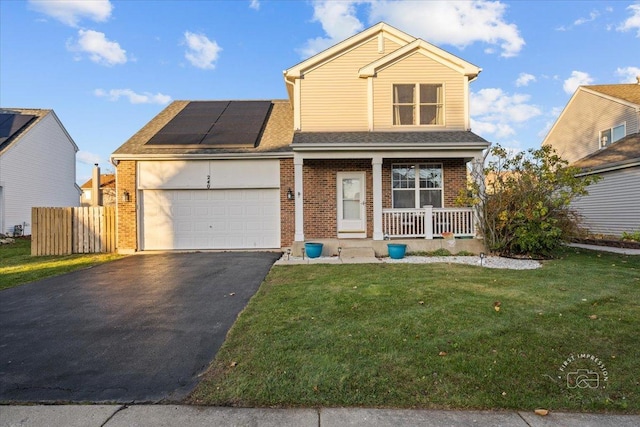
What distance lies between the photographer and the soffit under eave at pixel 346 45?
38.1 feet

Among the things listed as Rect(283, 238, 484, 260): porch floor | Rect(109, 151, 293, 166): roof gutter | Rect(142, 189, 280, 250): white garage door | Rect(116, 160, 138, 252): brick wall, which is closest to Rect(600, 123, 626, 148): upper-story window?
Rect(283, 238, 484, 260): porch floor

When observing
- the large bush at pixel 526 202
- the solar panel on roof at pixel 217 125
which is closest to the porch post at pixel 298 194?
the solar panel on roof at pixel 217 125

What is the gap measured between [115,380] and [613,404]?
4.47 meters

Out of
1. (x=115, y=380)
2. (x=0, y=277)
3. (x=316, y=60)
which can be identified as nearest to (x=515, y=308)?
(x=115, y=380)

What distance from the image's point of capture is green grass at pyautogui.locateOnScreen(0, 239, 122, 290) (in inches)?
314

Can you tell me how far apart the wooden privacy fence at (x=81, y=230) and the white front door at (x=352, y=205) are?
314 inches

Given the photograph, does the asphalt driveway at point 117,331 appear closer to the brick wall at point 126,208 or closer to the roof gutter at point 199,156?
the brick wall at point 126,208

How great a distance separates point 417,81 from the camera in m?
11.6

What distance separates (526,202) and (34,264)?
14.0m

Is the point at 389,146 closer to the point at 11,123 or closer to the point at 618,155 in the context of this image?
the point at 618,155

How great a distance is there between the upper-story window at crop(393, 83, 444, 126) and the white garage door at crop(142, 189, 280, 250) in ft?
18.2

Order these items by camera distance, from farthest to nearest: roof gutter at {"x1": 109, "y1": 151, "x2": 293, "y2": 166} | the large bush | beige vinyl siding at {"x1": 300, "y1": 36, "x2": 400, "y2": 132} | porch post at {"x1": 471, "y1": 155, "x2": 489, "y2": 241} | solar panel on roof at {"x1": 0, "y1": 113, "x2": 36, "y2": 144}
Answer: solar panel on roof at {"x1": 0, "y1": 113, "x2": 36, "y2": 144} → beige vinyl siding at {"x1": 300, "y1": 36, "x2": 400, "y2": 132} → roof gutter at {"x1": 109, "y1": 151, "x2": 293, "y2": 166} → porch post at {"x1": 471, "y1": 155, "x2": 489, "y2": 241} → the large bush

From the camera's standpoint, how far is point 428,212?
33.7 ft

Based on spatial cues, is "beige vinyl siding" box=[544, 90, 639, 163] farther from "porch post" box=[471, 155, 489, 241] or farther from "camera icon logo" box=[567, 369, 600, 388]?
"camera icon logo" box=[567, 369, 600, 388]
